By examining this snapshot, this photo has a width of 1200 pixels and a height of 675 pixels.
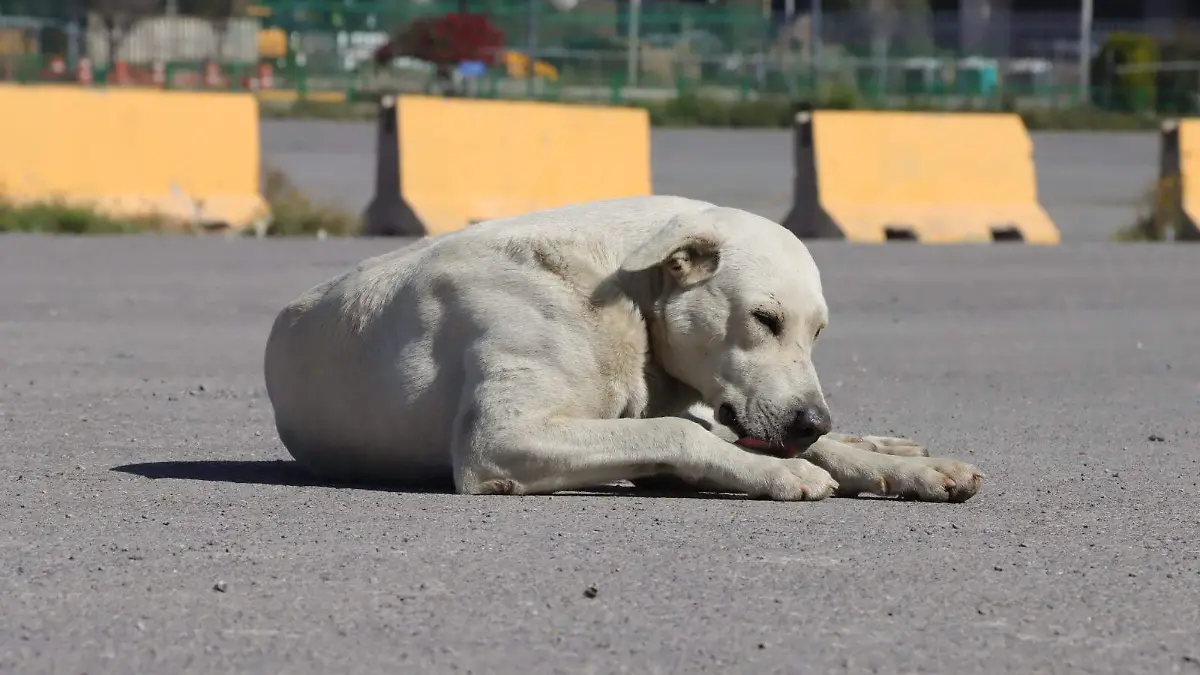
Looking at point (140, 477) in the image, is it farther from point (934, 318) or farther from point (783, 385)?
point (934, 318)

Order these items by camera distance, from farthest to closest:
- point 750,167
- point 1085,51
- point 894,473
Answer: point 1085,51
point 750,167
point 894,473

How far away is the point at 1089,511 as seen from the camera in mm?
6344

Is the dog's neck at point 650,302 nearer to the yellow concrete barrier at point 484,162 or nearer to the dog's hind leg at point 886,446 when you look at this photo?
the dog's hind leg at point 886,446

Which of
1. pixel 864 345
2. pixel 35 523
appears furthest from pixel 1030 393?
pixel 35 523

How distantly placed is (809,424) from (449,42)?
46.3 meters

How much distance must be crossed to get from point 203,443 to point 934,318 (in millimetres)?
6638

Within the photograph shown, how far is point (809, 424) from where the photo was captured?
6035 mm

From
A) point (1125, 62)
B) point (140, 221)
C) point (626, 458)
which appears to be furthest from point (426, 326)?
point (1125, 62)

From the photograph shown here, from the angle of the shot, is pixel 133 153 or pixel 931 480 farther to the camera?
pixel 133 153

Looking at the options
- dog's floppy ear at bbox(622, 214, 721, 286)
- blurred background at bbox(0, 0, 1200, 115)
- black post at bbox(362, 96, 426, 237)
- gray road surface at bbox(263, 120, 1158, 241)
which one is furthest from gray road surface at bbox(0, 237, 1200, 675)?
blurred background at bbox(0, 0, 1200, 115)

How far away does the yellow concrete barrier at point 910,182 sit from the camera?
19062 millimetres

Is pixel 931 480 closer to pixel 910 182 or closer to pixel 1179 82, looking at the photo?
pixel 910 182

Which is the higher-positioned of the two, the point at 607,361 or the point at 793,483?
the point at 607,361

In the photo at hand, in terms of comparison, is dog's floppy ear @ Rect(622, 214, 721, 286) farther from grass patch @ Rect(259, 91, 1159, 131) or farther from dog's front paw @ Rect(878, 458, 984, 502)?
grass patch @ Rect(259, 91, 1159, 131)
